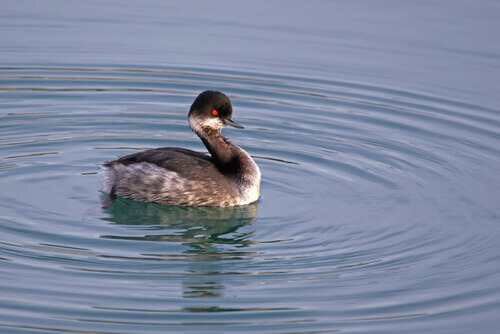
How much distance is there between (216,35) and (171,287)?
31.7 ft

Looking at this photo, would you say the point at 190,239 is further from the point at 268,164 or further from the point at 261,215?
the point at 268,164

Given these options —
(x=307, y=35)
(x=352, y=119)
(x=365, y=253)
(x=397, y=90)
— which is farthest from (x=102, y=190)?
(x=307, y=35)

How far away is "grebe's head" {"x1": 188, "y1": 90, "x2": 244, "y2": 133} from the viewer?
9.99 m

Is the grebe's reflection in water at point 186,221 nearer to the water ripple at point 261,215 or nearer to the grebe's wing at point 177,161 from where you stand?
the water ripple at point 261,215

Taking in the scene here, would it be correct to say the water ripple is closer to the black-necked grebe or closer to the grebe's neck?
the black-necked grebe

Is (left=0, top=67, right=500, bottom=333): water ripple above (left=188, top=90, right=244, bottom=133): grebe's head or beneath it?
beneath

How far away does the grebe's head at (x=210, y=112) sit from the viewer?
9.99m

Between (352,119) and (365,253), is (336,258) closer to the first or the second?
(365,253)

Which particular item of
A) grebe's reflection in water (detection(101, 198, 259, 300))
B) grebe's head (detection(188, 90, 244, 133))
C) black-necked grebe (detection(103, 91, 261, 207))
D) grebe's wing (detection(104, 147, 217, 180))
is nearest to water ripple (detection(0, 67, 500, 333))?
grebe's reflection in water (detection(101, 198, 259, 300))

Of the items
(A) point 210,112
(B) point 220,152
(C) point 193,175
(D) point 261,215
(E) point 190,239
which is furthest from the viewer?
(B) point 220,152

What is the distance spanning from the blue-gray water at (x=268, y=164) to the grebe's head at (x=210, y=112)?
1.07 meters

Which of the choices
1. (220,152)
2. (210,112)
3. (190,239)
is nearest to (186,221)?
(190,239)

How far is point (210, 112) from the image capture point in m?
10.1

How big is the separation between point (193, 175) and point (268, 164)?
1.83 metres
